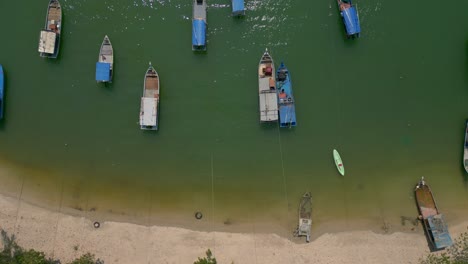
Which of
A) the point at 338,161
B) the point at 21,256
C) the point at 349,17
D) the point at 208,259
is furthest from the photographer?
the point at 338,161

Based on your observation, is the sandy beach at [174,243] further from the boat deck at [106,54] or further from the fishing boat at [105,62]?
the boat deck at [106,54]

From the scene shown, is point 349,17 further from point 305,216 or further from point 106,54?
point 106,54

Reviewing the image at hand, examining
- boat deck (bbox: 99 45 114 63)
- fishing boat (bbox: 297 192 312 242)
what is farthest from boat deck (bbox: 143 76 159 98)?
fishing boat (bbox: 297 192 312 242)

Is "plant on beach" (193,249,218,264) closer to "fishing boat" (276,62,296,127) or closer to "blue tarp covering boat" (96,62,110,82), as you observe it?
"fishing boat" (276,62,296,127)

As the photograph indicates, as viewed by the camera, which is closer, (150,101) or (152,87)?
(150,101)

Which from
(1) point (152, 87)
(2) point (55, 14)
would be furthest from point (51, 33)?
(1) point (152, 87)

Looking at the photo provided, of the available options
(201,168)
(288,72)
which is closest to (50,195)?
(201,168)
